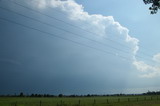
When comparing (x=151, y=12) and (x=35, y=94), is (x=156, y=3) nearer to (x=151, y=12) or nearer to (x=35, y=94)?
(x=151, y=12)

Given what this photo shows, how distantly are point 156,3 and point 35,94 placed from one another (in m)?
175

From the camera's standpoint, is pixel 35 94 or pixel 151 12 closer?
pixel 151 12

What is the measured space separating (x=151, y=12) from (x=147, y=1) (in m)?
1.30

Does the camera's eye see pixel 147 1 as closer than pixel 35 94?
Yes

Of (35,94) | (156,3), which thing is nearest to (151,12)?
(156,3)

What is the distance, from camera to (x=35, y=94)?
184375mm

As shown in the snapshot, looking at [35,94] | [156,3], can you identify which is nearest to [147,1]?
[156,3]

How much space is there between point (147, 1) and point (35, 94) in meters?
175

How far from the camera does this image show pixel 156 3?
2064cm

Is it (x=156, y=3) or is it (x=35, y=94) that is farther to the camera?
(x=35, y=94)

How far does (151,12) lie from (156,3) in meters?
1.02

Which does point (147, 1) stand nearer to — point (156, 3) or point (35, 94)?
point (156, 3)

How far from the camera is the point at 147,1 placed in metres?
20.6

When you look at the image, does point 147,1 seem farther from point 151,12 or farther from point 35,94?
point 35,94
